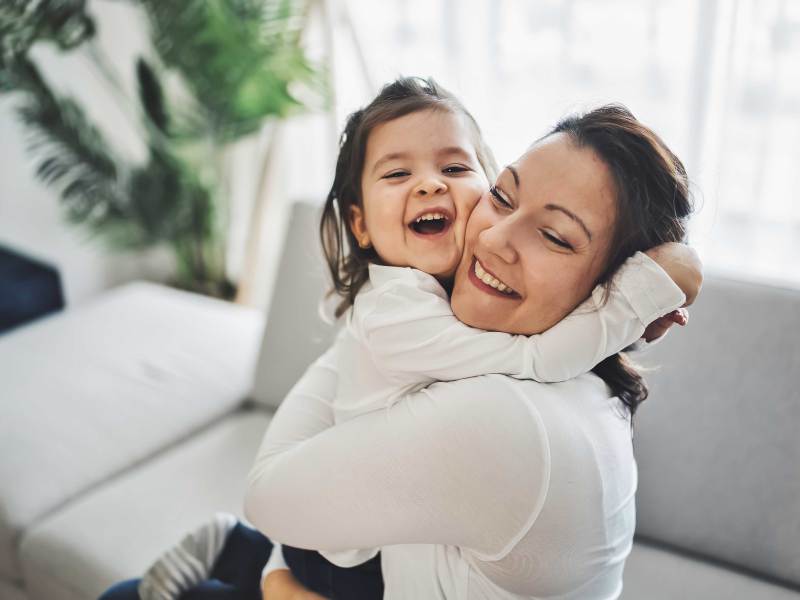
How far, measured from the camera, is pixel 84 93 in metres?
3.18

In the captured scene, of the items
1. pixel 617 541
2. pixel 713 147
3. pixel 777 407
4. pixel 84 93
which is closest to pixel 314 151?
pixel 84 93

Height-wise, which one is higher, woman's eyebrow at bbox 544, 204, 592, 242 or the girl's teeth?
woman's eyebrow at bbox 544, 204, 592, 242

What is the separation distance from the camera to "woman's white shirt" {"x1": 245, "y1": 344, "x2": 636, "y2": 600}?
0.73 m

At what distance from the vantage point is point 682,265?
79cm

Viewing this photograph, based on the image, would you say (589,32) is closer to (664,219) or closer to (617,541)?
(664,219)

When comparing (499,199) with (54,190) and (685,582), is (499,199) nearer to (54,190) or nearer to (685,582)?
(685,582)

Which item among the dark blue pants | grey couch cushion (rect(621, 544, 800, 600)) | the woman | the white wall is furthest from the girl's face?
the white wall

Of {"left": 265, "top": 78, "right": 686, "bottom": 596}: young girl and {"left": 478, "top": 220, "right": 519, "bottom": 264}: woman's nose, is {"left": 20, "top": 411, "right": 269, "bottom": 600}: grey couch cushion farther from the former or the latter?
{"left": 478, "top": 220, "right": 519, "bottom": 264}: woman's nose

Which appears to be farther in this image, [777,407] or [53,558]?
[53,558]

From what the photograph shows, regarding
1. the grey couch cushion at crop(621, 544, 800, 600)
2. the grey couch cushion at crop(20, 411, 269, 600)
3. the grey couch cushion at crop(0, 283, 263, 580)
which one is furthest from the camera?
the grey couch cushion at crop(0, 283, 263, 580)

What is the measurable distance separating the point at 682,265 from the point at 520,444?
28 cm

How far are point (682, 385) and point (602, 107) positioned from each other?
658 millimetres

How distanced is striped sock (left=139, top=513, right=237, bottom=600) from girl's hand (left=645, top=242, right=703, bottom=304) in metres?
0.89

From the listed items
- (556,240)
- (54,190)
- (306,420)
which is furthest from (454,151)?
(54,190)
